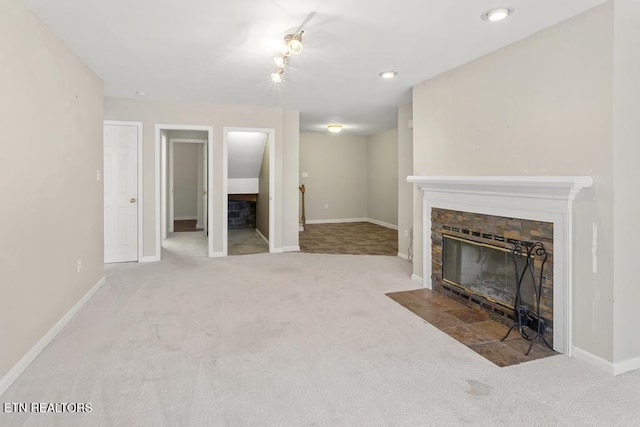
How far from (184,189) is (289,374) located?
9.12m

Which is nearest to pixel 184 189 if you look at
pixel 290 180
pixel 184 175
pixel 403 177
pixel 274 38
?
pixel 184 175

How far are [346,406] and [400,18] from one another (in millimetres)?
2453

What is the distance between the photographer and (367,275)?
4.45 m

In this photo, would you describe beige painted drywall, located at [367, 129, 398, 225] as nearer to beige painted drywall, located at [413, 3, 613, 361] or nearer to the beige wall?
the beige wall

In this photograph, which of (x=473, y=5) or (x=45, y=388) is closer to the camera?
(x=45, y=388)

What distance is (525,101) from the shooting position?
276cm

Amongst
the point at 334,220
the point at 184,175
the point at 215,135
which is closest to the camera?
the point at 215,135

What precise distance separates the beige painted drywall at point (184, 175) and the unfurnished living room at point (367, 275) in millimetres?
6106

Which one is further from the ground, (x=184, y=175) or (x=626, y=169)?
(x=184, y=175)

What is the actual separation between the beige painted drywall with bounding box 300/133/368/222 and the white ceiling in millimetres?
4813

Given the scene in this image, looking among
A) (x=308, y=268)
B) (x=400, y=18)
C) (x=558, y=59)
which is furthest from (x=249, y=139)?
(x=558, y=59)

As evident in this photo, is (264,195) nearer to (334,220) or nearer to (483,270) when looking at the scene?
(334,220)

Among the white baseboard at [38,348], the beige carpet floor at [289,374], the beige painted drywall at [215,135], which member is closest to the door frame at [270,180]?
the beige painted drywall at [215,135]

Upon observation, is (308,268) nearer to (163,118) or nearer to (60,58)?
(163,118)
